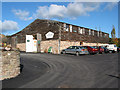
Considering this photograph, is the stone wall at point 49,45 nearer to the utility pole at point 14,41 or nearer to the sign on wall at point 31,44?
the sign on wall at point 31,44

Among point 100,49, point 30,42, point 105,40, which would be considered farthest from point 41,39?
point 105,40

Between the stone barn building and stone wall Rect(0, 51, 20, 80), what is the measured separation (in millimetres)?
14260

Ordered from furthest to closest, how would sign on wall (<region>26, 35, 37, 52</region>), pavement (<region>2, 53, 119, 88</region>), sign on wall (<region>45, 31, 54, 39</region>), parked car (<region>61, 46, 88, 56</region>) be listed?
sign on wall (<region>26, 35, 37, 52</region>), sign on wall (<region>45, 31, 54, 39</region>), parked car (<region>61, 46, 88, 56</region>), pavement (<region>2, 53, 119, 88</region>)

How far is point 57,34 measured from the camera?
69.6 ft

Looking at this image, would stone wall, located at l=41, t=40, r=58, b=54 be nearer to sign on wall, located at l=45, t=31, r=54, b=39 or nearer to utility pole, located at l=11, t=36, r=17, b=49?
sign on wall, located at l=45, t=31, r=54, b=39

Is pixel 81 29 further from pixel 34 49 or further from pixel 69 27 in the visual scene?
pixel 34 49

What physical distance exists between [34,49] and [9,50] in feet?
60.4

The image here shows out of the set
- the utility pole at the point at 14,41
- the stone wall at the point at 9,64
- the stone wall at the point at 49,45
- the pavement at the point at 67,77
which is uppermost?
the utility pole at the point at 14,41

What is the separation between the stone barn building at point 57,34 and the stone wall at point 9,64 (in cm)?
1426

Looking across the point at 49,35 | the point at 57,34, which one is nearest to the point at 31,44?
the point at 49,35

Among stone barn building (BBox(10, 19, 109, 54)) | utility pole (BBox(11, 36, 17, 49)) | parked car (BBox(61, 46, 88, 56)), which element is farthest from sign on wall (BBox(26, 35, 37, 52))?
parked car (BBox(61, 46, 88, 56))

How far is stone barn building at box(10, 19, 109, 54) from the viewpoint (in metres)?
21.2

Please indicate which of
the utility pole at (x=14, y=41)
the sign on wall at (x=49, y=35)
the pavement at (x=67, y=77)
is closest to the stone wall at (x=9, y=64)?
the pavement at (x=67, y=77)

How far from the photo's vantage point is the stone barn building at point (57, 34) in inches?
836
